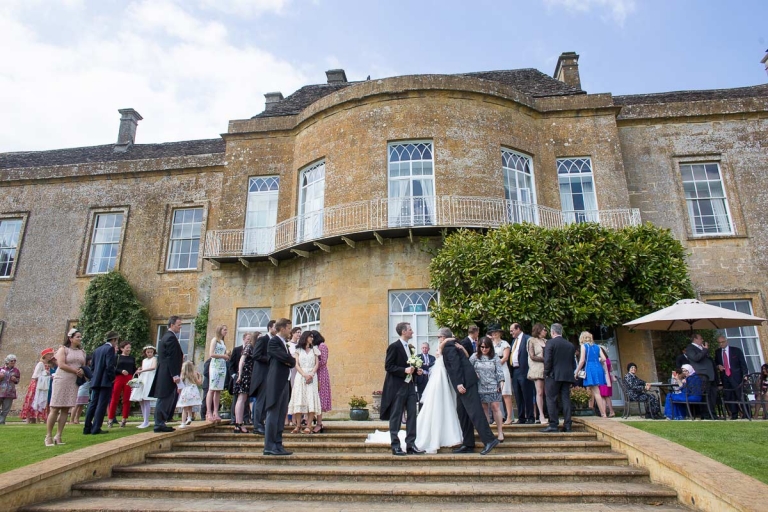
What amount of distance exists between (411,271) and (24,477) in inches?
361

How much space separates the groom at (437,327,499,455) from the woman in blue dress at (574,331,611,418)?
3.05m

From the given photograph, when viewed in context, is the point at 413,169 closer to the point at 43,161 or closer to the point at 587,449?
the point at 587,449

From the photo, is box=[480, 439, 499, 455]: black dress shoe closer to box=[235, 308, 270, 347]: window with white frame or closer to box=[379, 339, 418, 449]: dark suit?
box=[379, 339, 418, 449]: dark suit

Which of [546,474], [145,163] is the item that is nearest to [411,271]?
[546,474]

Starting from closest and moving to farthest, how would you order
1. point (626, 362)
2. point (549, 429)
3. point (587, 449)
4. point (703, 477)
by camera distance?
point (703, 477) < point (587, 449) < point (549, 429) < point (626, 362)

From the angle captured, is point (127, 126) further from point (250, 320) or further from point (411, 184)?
point (411, 184)

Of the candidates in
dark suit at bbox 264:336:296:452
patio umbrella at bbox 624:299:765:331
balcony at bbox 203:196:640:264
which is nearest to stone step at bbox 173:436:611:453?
dark suit at bbox 264:336:296:452

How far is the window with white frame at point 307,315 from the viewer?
1420 cm

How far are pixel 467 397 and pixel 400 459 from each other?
119cm

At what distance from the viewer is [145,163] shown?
1884 centimetres

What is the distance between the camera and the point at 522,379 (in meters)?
9.26

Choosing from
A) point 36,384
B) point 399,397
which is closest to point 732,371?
point 399,397

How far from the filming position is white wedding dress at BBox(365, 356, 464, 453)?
23.4 feet

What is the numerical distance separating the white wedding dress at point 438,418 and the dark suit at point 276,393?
1.32 metres
